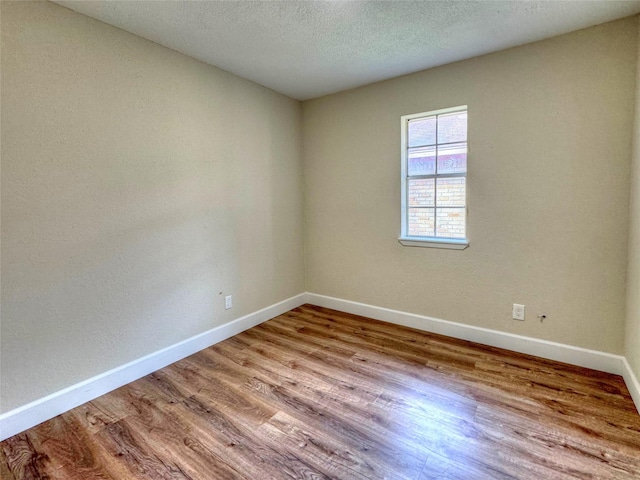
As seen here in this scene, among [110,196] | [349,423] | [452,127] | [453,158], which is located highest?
[452,127]

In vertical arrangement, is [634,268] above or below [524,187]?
below

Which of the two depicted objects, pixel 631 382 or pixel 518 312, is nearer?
pixel 631 382

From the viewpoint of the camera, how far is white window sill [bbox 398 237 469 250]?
8.98 ft

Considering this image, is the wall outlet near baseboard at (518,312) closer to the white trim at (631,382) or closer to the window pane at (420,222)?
the white trim at (631,382)

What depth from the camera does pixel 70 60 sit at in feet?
6.20

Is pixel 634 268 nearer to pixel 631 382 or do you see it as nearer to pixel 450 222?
pixel 631 382

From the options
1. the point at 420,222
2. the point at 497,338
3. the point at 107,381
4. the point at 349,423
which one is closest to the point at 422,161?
the point at 420,222

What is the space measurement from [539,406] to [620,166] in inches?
65.5

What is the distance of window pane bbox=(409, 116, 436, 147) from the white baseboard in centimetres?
235

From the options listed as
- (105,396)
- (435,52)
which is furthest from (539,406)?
(105,396)

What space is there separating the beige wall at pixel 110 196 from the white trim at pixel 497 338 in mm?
1331

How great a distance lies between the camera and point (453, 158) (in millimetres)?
2783

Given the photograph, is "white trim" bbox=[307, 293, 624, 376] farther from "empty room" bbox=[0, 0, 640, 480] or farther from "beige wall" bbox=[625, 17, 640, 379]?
"beige wall" bbox=[625, 17, 640, 379]

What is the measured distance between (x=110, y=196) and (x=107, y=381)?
4.08 feet
